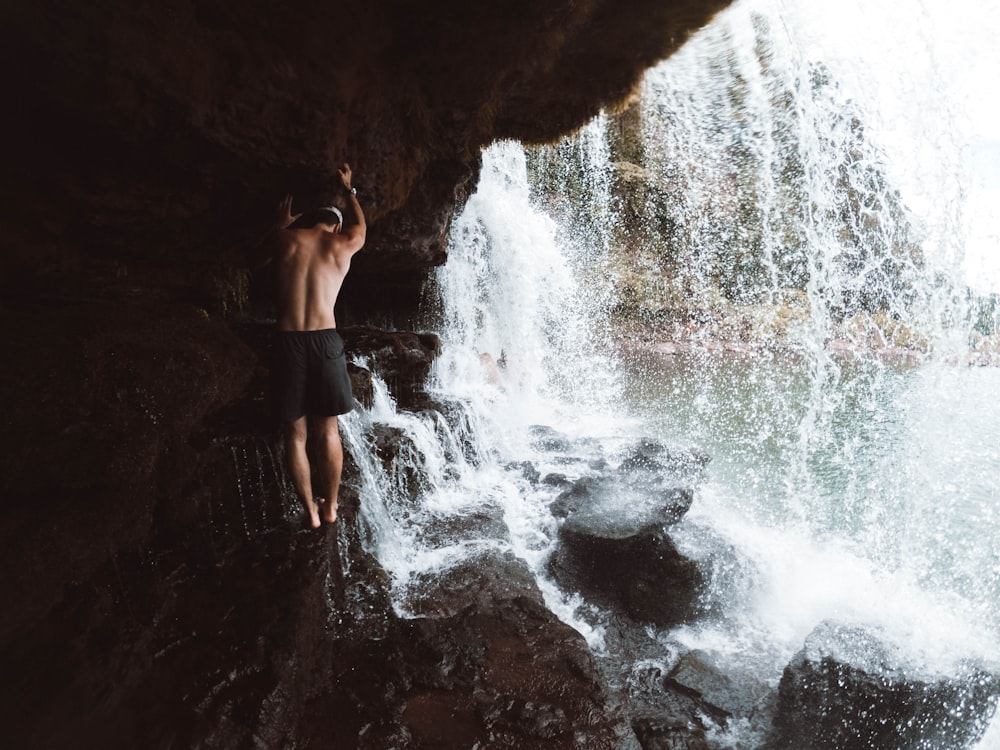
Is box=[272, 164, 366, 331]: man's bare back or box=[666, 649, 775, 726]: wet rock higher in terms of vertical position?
box=[272, 164, 366, 331]: man's bare back

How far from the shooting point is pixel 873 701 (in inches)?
120

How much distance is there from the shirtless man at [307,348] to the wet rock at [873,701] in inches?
138

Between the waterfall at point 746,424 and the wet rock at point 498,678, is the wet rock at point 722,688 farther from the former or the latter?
the wet rock at point 498,678

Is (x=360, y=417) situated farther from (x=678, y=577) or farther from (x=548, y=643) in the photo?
(x=678, y=577)

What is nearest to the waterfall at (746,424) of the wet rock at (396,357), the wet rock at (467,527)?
the wet rock at (467,527)

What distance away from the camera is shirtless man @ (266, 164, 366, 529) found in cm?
342

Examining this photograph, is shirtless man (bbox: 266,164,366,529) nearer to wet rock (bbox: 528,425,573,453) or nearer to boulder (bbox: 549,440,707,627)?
boulder (bbox: 549,440,707,627)

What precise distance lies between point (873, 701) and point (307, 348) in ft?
13.7

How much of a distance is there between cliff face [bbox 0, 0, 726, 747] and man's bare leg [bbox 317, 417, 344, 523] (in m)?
0.30

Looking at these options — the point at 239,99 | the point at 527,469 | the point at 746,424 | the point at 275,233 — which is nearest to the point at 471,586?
the point at 527,469

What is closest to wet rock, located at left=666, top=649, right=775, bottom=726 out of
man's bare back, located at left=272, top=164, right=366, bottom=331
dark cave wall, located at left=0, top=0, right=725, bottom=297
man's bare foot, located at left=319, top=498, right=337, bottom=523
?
man's bare foot, located at left=319, top=498, right=337, bottom=523

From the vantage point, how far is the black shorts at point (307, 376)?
3.40 meters

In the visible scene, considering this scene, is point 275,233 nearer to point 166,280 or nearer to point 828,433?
point 166,280

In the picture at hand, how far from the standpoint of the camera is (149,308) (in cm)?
368
